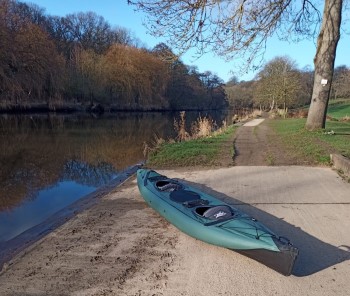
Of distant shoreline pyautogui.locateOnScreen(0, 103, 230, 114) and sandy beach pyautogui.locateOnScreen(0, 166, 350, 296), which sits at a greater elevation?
sandy beach pyautogui.locateOnScreen(0, 166, 350, 296)

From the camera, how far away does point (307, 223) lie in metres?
4.79

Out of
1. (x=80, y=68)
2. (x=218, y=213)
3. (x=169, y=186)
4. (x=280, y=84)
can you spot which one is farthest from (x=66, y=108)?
(x=218, y=213)

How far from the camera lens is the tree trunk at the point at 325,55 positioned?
1227 centimetres

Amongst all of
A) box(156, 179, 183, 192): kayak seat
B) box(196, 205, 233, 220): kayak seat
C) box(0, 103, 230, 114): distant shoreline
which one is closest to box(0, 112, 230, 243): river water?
box(156, 179, 183, 192): kayak seat

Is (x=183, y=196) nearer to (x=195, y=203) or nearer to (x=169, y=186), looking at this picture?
(x=195, y=203)

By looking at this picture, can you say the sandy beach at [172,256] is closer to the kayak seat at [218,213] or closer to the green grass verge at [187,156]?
the kayak seat at [218,213]

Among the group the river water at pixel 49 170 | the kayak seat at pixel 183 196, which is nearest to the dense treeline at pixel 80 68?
the river water at pixel 49 170

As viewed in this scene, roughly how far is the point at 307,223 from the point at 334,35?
9792 mm

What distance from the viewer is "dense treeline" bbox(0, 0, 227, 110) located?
102ft

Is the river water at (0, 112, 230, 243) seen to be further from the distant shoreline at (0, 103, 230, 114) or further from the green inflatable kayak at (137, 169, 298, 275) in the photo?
the distant shoreline at (0, 103, 230, 114)

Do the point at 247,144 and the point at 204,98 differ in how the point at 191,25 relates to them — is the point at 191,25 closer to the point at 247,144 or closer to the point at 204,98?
the point at 247,144

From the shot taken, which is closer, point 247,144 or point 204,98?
point 247,144

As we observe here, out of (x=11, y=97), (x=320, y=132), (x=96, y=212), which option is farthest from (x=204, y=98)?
(x=96, y=212)

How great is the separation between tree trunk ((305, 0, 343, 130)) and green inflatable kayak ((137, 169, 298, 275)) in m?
9.29
